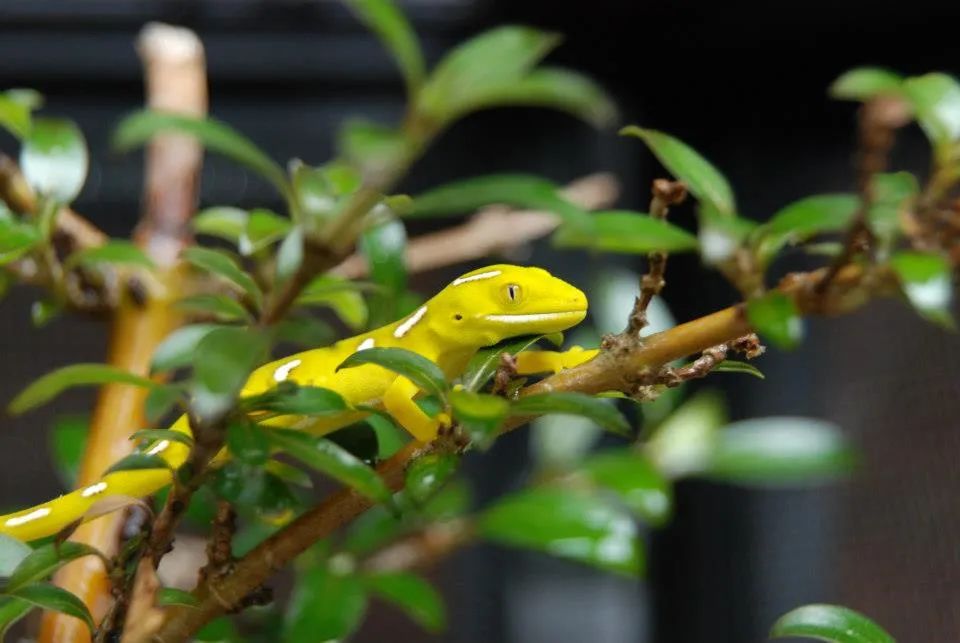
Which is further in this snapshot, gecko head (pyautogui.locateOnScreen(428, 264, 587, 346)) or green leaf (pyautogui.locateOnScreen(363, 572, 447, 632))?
green leaf (pyautogui.locateOnScreen(363, 572, 447, 632))

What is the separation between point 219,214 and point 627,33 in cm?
70

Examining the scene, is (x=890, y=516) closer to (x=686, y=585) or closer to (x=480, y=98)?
(x=686, y=585)

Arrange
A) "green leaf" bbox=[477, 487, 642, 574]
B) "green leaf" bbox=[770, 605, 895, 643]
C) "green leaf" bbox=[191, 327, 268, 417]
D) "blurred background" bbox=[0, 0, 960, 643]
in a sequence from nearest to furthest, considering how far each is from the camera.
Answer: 1. "green leaf" bbox=[191, 327, 268, 417]
2. "green leaf" bbox=[770, 605, 895, 643]
3. "green leaf" bbox=[477, 487, 642, 574]
4. "blurred background" bbox=[0, 0, 960, 643]

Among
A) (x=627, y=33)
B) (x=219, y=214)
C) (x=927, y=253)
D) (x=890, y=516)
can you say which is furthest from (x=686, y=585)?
(x=927, y=253)

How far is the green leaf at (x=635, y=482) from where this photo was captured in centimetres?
69

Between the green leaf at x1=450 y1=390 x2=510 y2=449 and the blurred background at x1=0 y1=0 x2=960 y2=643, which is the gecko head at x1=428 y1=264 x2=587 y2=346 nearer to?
the green leaf at x1=450 y1=390 x2=510 y2=449

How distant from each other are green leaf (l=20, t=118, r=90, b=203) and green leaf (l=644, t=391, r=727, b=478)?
490mm

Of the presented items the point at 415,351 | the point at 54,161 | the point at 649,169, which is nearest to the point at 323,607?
the point at 415,351

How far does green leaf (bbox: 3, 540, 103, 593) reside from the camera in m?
0.38

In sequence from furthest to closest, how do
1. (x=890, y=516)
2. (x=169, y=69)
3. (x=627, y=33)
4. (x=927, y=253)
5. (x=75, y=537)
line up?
(x=627, y=33) → (x=890, y=516) → (x=169, y=69) → (x=75, y=537) → (x=927, y=253)

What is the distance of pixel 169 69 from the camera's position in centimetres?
88

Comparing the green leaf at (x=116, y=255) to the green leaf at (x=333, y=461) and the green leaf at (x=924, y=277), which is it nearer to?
the green leaf at (x=333, y=461)

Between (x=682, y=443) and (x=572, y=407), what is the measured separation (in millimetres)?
522

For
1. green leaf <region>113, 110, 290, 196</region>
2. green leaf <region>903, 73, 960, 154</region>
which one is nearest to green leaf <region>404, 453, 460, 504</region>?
green leaf <region>113, 110, 290, 196</region>
